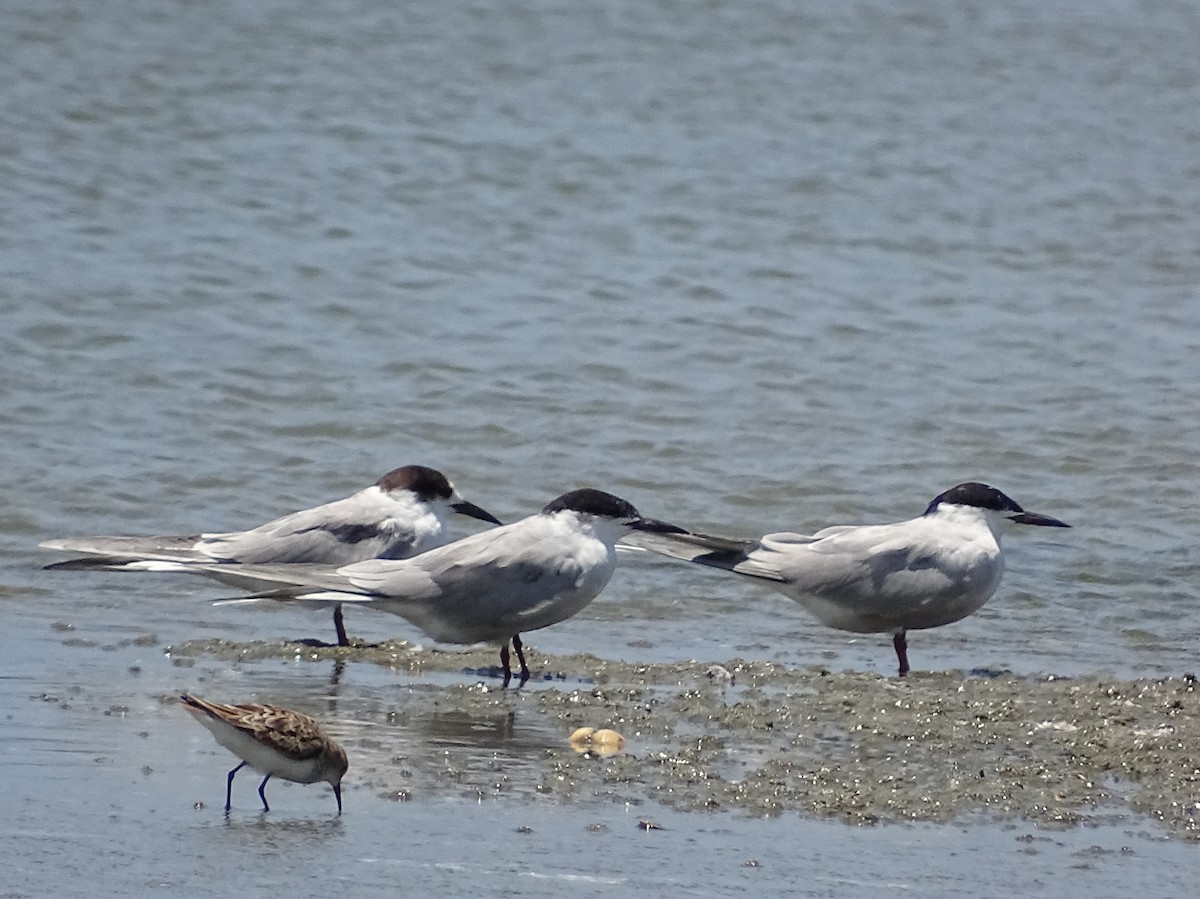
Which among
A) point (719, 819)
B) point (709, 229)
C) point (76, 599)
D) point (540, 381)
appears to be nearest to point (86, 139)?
point (709, 229)

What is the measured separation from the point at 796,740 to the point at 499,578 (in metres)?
1.34

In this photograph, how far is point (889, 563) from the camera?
6637mm

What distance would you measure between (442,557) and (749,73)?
42.1 ft

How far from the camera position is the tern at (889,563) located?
6.60m

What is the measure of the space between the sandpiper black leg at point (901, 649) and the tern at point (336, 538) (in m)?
1.55

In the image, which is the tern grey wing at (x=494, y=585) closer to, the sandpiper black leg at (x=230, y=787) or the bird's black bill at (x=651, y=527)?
the bird's black bill at (x=651, y=527)

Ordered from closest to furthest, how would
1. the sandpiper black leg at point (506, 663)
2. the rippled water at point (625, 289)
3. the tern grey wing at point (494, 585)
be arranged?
the sandpiper black leg at point (506, 663), the tern grey wing at point (494, 585), the rippled water at point (625, 289)

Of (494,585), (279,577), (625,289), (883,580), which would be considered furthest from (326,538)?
(625,289)

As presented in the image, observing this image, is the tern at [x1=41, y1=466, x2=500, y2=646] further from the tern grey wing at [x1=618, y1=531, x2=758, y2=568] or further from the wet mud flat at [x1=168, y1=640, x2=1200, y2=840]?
the tern grey wing at [x1=618, y1=531, x2=758, y2=568]

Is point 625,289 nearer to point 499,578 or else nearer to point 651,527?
point 651,527

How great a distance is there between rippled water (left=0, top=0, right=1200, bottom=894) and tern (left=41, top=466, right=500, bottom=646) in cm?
23

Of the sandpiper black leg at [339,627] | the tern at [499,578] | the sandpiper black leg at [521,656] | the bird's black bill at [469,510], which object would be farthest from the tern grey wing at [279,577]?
the bird's black bill at [469,510]

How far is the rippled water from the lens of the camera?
8070 mm

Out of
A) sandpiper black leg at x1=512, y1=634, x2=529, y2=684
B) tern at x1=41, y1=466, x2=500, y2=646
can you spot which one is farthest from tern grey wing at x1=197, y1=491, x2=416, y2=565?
sandpiper black leg at x1=512, y1=634, x2=529, y2=684
